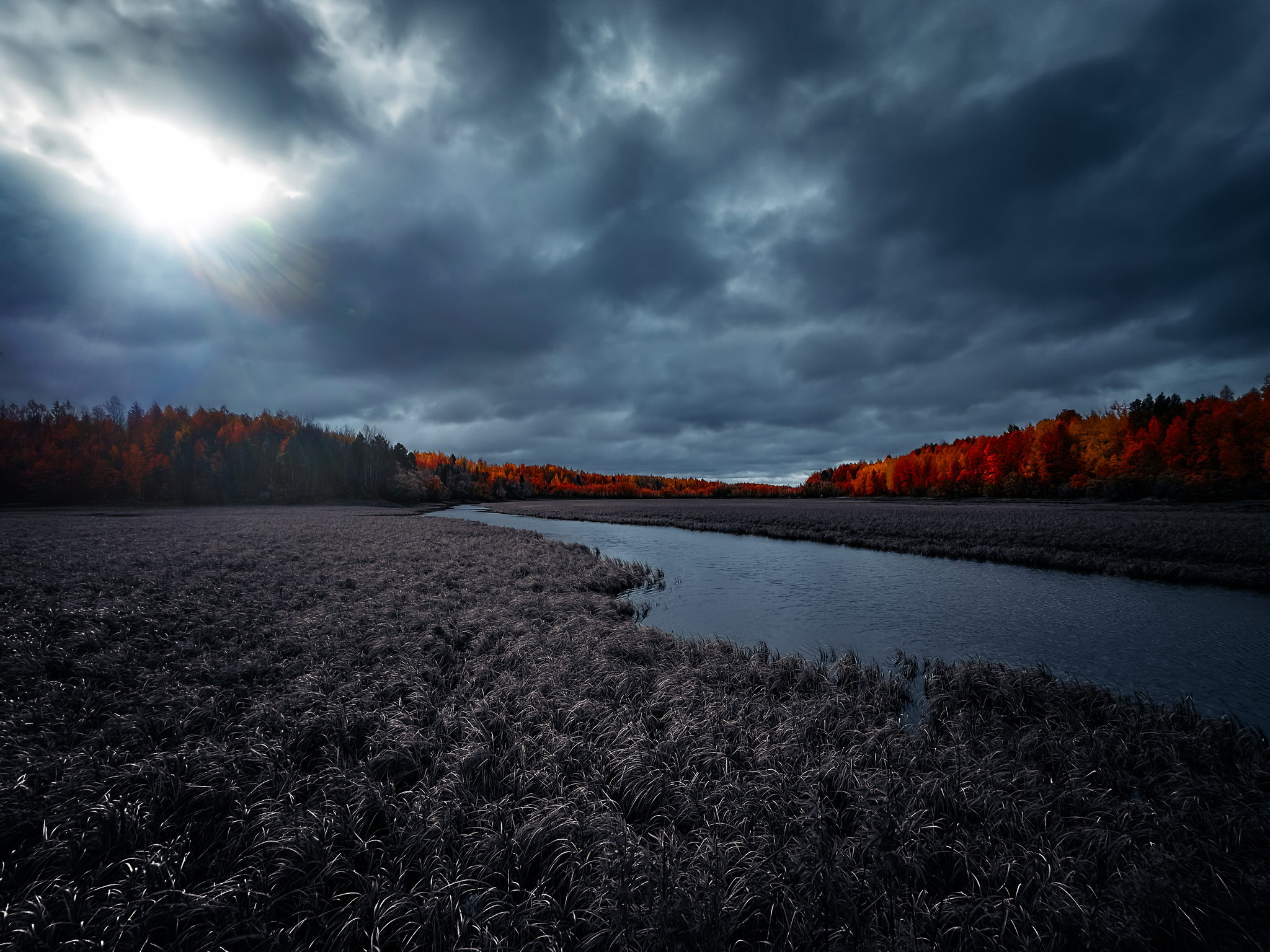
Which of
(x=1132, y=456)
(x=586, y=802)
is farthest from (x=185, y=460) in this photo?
(x=1132, y=456)

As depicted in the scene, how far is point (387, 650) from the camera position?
11328mm

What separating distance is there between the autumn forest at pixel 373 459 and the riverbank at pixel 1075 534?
14456 mm

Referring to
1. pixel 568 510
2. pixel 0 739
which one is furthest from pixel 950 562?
pixel 568 510

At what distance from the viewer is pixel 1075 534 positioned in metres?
33.7

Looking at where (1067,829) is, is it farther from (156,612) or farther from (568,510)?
(568,510)

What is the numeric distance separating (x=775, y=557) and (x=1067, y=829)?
27699 millimetres

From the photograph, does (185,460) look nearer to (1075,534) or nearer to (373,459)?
(373,459)

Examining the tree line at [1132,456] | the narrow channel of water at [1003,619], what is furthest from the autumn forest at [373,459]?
the narrow channel of water at [1003,619]

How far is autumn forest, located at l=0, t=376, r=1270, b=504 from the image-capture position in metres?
69.4

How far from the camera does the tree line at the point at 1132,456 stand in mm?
65125

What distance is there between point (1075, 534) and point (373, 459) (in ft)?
465

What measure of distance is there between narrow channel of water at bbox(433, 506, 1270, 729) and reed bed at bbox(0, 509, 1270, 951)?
2.98m

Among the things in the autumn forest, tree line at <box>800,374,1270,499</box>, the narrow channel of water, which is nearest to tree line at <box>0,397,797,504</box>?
the autumn forest

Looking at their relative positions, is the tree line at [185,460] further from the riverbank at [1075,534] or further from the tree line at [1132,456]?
the tree line at [1132,456]
